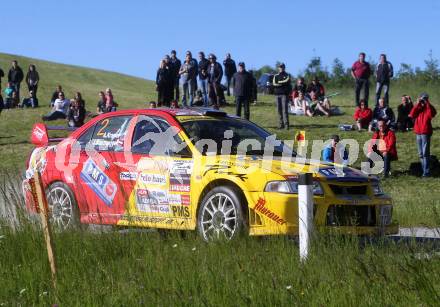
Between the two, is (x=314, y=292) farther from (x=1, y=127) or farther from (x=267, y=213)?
(x=1, y=127)

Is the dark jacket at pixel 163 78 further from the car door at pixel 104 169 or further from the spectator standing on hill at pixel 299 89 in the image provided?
the car door at pixel 104 169

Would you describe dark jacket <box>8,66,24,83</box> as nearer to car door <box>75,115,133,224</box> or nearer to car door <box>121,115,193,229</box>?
car door <box>75,115,133,224</box>

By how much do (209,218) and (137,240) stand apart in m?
1.14

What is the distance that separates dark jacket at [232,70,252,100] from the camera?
26.0 meters

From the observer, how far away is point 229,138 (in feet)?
35.3

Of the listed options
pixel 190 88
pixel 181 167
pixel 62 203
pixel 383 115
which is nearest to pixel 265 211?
pixel 181 167

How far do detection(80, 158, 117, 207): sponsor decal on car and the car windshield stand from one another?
1096 mm

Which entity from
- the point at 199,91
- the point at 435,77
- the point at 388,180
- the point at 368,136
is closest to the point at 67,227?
the point at 388,180

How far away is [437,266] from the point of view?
22.7 feet

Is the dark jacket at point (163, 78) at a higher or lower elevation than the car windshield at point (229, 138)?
higher

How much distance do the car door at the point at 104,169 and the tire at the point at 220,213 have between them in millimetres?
1112

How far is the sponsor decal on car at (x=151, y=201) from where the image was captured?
10219 millimetres

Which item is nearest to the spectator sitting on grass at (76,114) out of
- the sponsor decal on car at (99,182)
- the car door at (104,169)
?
the car door at (104,169)

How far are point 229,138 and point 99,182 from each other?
1623 mm
